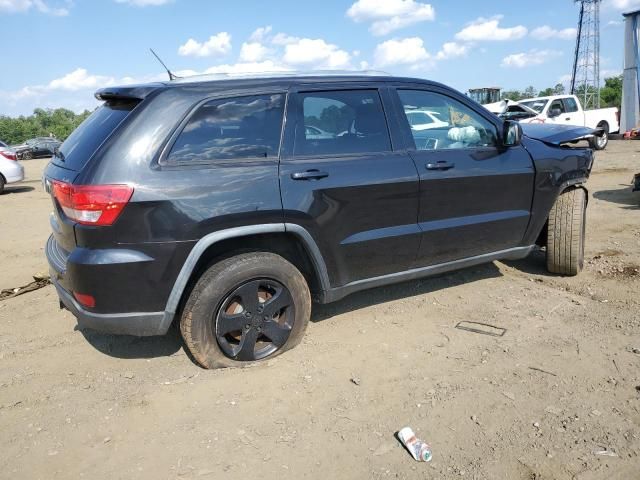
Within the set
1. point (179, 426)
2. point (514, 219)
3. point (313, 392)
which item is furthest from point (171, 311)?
point (514, 219)

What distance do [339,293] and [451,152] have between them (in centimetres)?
136

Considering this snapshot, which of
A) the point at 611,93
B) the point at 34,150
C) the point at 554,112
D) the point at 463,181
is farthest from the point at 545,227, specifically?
the point at 611,93

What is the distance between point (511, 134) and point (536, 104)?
46.5 ft

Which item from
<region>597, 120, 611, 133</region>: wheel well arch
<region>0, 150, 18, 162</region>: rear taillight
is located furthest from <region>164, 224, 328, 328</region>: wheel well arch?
<region>597, 120, 611, 133</region>: wheel well arch

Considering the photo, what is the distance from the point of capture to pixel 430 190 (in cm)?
374

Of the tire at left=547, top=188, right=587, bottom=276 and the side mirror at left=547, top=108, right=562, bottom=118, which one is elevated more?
the side mirror at left=547, top=108, right=562, bottom=118

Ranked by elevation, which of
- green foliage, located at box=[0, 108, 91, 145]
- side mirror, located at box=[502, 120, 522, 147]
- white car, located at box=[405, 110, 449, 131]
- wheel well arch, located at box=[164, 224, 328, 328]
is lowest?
wheel well arch, located at box=[164, 224, 328, 328]

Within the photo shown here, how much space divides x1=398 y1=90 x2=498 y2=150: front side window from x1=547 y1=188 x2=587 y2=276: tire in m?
0.99

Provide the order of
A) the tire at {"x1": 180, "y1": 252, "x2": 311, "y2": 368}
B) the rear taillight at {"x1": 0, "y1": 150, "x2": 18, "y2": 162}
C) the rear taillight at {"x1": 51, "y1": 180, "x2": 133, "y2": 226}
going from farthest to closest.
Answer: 1. the rear taillight at {"x1": 0, "y1": 150, "x2": 18, "y2": 162}
2. the tire at {"x1": 180, "y1": 252, "x2": 311, "y2": 368}
3. the rear taillight at {"x1": 51, "y1": 180, "x2": 133, "y2": 226}

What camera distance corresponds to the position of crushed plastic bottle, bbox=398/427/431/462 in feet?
8.05

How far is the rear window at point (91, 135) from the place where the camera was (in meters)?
2.99

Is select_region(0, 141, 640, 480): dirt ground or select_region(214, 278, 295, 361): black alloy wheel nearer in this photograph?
select_region(0, 141, 640, 480): dirt ground

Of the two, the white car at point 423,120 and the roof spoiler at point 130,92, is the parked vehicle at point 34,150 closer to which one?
the roof spoiler at point 130,92

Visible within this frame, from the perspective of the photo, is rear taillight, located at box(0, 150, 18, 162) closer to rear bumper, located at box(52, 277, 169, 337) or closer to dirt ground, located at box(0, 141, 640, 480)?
dirt ground, located at box(0, 141, 640, 480)
